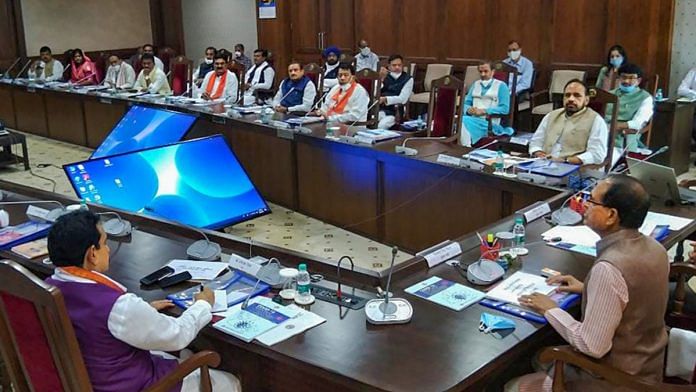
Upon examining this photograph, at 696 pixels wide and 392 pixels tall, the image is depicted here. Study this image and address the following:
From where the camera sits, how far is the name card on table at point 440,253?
2.54 metres

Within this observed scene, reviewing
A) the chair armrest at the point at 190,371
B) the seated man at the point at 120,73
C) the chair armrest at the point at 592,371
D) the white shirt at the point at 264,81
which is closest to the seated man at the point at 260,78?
the white shirt at the point at 264,81

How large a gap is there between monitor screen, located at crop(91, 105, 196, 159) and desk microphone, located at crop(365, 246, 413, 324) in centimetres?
376

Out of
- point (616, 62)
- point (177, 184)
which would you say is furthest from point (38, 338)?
point (616, 62)

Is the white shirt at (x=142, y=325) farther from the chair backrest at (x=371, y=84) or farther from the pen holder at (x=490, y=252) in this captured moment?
the chair backrest at (x=371, y=84)

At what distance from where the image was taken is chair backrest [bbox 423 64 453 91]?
28.0 feet

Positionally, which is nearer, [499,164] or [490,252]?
[490,252]

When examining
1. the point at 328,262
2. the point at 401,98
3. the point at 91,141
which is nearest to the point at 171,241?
the point at 328,262

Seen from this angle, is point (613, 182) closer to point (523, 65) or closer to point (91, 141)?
point (523, 65)

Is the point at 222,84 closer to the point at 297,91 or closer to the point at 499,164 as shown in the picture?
the point at 297,91

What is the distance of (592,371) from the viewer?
189 centimetres

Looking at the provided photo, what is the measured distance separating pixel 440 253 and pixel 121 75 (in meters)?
7.94

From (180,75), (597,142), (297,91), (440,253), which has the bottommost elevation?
(440,253)

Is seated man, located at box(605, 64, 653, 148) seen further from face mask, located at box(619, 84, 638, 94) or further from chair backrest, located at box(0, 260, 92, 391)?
chair backrest, located at box(0, 260, 92, 391)

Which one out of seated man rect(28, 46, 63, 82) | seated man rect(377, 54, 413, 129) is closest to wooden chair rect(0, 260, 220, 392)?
seated man rect(377, 54, 413, 129)
